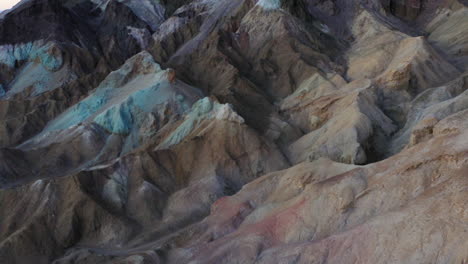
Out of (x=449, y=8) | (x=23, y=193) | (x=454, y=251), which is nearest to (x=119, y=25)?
(x=449, y=8)

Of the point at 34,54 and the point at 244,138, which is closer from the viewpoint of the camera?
the point at 244,138

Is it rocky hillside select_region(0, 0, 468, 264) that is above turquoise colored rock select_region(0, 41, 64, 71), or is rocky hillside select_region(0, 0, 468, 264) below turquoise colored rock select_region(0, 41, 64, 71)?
below

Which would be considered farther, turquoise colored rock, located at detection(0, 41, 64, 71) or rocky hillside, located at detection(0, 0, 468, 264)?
turquoise colored rock, located at detection(0, 41, 64, 71)

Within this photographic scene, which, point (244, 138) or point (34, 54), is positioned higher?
point (34, 54)

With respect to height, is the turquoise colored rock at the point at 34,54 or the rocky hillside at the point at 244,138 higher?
the turquoise colored rock at the point at 34,54

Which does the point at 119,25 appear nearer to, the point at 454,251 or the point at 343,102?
the point at 343,102

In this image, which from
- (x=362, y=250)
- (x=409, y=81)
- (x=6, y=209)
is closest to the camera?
(x=362, y=250)

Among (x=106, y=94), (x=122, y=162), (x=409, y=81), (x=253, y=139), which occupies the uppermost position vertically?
(x=106, y=94)

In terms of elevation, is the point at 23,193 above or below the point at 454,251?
above
